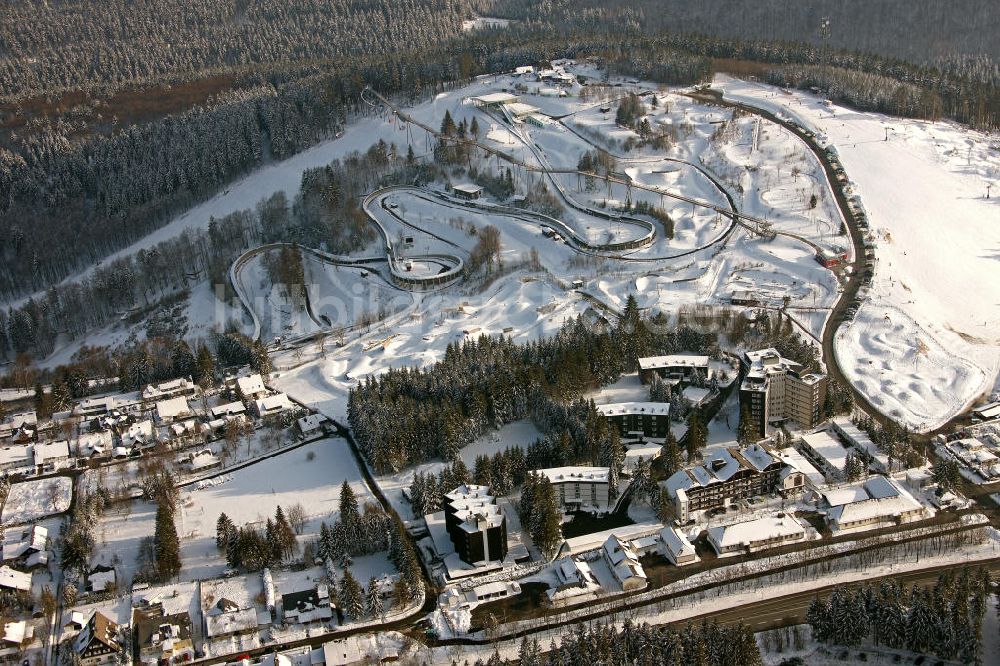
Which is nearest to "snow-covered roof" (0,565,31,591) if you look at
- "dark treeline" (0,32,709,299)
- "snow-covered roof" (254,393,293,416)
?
"snow-covered roof" (254,393,293,416)

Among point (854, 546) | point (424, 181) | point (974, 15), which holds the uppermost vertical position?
point (974, 15)

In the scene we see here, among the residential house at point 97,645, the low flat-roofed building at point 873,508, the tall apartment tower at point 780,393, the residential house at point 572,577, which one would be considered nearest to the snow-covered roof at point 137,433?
the residential house at point 97,645

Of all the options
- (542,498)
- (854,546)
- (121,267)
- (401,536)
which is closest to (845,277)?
(854,546)

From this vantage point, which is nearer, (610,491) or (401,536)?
(401,536)

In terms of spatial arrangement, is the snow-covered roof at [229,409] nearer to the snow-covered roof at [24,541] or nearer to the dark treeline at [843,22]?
the snow-covered roof at [24,541]

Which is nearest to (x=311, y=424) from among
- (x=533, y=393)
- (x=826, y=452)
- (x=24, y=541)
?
(x=533, y=393)

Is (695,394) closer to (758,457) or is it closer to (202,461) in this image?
(758,457)

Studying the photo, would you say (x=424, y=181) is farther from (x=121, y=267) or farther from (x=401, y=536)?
(x=401, y=536)
